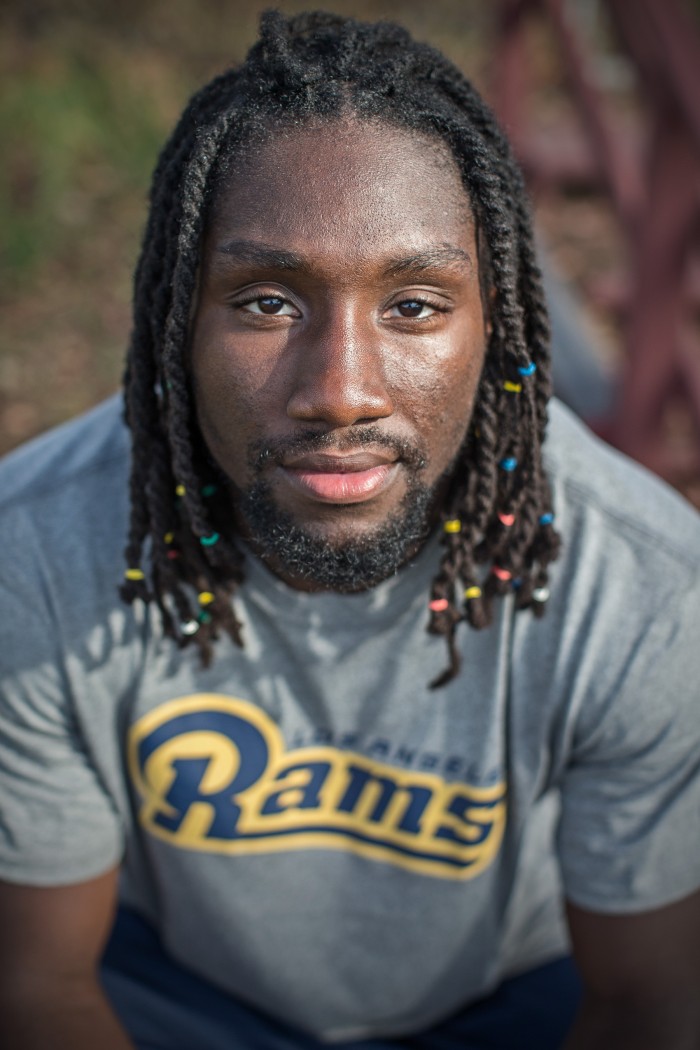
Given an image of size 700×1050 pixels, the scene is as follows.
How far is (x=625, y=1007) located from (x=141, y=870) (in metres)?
0.99

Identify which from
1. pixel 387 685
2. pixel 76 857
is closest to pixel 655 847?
→ pixel 387 685

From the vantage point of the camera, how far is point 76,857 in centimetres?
200

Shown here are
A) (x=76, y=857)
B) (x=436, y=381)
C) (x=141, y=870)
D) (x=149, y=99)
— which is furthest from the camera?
(x=149, y=99)

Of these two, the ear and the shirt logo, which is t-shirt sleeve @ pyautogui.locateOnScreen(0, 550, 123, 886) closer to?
the shirt logo

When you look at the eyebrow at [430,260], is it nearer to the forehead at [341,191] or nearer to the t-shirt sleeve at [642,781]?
the forehead at [341,191]

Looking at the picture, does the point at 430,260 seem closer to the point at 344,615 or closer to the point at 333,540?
the point at 333,540

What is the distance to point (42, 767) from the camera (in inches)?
76.4

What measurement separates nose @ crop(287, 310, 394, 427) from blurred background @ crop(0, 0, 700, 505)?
150 cm

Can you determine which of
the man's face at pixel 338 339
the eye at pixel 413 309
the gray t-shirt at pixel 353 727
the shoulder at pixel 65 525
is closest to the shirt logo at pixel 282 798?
the gray t-shirt at pixel 353 727

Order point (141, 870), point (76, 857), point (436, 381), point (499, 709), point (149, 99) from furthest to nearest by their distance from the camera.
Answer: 1. point (149, 99)
2. point (141, 870)
3. point (76, 857)
4. point (499, 709)
5. point (436, 381)

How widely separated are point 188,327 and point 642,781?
3.65 feet

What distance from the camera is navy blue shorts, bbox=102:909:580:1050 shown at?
221cm

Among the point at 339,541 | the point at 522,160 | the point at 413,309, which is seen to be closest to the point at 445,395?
the point at 413,309

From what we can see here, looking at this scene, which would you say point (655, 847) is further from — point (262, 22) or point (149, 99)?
point (149, 99)
